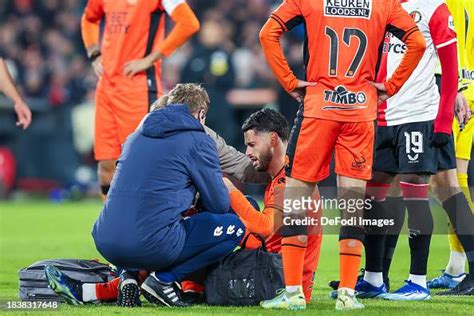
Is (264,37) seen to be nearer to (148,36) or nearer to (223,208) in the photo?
(223,208)

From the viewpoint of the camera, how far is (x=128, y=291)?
759 cm

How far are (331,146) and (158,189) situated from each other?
1.18 meters

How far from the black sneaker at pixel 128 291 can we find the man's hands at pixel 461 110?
278 cm

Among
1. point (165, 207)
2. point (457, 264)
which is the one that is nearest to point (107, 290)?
point (165, 207)

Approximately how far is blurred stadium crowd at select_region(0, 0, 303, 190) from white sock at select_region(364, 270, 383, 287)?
10791 millimetres

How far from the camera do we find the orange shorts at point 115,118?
35.2 feet

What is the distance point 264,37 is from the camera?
7500 mm

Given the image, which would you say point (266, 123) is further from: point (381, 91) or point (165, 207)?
point (165, 207)

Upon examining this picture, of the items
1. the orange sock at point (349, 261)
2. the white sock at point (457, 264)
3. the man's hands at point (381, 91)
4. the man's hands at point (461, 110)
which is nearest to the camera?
the orange sock at point (349, 261)

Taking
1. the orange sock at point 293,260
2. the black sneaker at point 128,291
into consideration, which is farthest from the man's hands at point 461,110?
the black sneaker at point 128,291

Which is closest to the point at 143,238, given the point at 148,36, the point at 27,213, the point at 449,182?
the point at 449,182

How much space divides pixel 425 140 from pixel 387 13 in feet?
4.61

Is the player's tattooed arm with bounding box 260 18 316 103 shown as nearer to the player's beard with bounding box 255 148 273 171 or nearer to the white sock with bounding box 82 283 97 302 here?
the player's beard with bounding box 255 148 273 171

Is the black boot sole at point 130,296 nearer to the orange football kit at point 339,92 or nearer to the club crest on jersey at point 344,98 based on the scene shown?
the orange football kit at point 339,92
